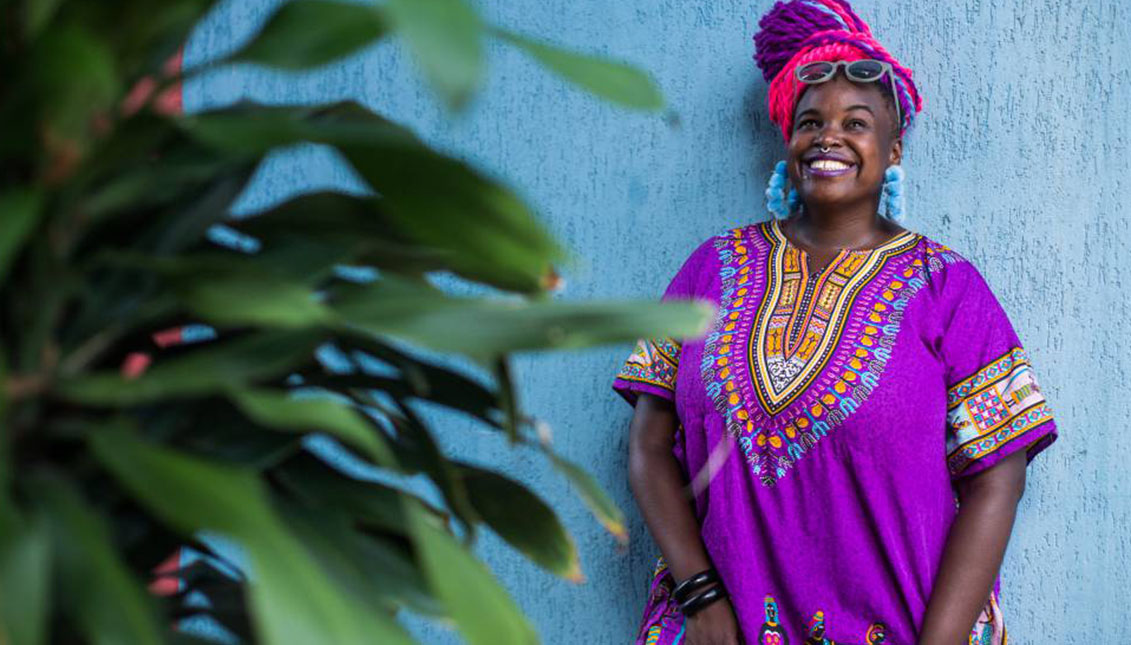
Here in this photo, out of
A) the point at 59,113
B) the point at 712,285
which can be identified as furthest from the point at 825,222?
the point at 59,113

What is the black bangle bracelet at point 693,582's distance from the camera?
196 cm

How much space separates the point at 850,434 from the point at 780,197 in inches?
20.2

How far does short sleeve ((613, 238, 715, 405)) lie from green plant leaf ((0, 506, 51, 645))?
150 cm

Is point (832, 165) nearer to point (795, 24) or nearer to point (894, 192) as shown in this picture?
point (894, 192)

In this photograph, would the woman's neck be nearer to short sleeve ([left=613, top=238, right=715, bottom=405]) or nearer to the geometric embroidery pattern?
the geometric embroidery pattern

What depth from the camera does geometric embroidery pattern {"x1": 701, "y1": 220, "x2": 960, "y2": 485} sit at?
1.90 metres

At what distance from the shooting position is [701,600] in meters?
1.95

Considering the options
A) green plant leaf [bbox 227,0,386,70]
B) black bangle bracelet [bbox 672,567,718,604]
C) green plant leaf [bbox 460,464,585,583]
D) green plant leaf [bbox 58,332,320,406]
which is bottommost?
black bangle bracelet [bbox 672,567,718,604]

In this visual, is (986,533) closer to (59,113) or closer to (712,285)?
(712,285)

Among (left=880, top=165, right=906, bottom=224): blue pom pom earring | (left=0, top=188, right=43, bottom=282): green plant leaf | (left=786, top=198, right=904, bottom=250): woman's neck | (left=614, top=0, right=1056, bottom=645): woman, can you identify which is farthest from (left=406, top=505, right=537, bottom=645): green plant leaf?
(left=880, top=165, right=906, bottom=224): blue pom pom earring

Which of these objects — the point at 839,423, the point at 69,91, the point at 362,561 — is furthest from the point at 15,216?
the point at 839,423

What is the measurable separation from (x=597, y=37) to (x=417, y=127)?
37 cm

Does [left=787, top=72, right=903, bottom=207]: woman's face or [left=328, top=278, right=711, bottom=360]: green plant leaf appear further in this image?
[left=787, top=72, right=903, bottom=207]: woman's face

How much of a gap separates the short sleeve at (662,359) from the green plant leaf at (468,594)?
137 centimetres
